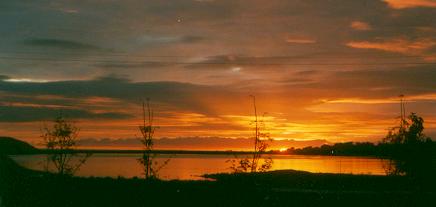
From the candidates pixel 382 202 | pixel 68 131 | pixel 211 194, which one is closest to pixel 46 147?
pixel 68 131

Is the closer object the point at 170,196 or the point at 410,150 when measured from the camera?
the point at 170,196

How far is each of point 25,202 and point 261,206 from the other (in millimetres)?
17960

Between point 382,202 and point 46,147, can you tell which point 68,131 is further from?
point 382,202

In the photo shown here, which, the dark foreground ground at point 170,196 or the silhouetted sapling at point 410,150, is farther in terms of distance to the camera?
the silhouetted sapling at point 410,150

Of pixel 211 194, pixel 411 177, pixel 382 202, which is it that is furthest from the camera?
pixel 411 177

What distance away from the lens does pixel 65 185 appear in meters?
52.6

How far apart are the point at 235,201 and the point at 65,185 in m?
17.8

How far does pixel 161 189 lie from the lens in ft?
176

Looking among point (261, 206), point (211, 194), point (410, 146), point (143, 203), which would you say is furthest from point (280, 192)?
point (410, 146)

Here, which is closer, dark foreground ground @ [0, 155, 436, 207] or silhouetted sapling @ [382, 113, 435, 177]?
dark foreground ground @ [0, 155, 436, 207]

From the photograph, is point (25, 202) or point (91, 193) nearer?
point (25, 202)

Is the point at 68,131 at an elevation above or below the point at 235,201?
above

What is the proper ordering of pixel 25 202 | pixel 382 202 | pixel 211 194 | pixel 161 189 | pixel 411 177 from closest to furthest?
pixel 25 202, pixel 382 202, pixel 211 194, pixel 161 189, pixel 411 177

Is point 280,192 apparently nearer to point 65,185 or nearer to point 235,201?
point 235,201
